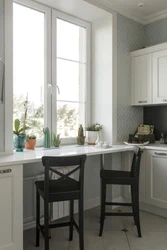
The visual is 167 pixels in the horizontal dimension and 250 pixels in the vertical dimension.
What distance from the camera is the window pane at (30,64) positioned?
2.81 metres

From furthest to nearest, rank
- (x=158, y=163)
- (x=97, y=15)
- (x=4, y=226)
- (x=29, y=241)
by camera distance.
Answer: (x=97, y=15) < (x=158, y=163) < (x=29, y=241) < (x=4, y=226)

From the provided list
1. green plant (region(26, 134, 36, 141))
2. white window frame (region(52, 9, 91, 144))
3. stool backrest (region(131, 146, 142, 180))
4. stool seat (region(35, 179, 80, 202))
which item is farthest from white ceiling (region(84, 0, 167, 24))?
stool seat (region(35, 179, 80, 202))

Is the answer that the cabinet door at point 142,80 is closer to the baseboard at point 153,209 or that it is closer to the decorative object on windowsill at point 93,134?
the decorative object on windowsill at point 93,134

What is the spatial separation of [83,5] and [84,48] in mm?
608

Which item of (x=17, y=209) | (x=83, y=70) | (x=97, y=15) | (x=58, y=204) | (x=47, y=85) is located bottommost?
(x=58, y=204)

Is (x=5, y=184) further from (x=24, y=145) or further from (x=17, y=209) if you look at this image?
(x=24, y=145)

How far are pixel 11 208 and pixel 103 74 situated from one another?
215 centimetres

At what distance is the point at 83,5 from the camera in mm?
3051

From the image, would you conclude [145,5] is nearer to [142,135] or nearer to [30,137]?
[142,135]

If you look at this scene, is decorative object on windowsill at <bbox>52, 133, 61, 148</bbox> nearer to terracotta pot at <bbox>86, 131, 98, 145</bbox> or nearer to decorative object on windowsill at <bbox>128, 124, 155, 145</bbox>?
terracotta pot at <bbox>86, 131, 98, 145</bbox>

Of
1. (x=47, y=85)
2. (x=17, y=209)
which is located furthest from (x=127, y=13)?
(x=17, y=209)

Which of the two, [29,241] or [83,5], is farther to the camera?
[83,5]

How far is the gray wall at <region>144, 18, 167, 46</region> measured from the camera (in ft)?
11.5

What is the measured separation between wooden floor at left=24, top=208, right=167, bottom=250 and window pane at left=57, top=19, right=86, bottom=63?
6.92 feet
